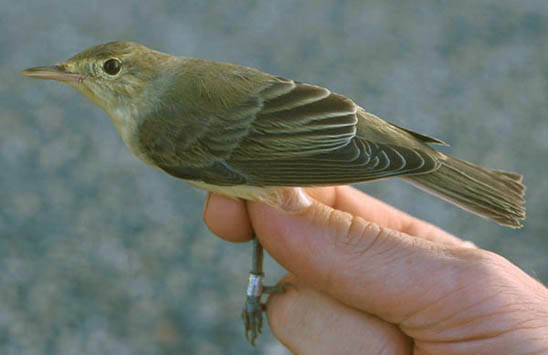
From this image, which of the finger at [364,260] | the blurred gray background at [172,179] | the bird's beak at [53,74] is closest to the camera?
the finger at [364,260]

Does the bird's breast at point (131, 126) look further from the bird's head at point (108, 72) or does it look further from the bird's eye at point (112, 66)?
the bird's eye at point (112, 66)

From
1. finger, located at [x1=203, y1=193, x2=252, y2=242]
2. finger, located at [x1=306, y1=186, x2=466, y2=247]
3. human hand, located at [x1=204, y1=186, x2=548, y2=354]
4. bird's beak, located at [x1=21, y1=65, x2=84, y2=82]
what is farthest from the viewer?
finger, located at [x1=306, y1=186, x2=466, y2=247]

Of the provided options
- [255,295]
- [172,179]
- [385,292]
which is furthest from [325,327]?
[172,179]

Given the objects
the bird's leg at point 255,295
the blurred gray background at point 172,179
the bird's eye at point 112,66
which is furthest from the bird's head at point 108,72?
the blurred gray background at point 172,179

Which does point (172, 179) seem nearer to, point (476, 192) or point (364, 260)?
point (364, 260)

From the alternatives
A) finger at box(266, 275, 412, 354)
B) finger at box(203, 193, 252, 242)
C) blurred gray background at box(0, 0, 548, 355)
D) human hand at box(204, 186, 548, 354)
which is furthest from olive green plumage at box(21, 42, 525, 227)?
blurred gray background at box(0, 0, 548, 355)

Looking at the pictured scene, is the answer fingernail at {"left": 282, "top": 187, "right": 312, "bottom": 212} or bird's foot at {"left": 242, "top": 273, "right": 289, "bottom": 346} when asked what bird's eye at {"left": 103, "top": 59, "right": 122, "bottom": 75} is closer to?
fingernail at {"left": 282, "top": 187, "right": 312, "bottom": 212}
